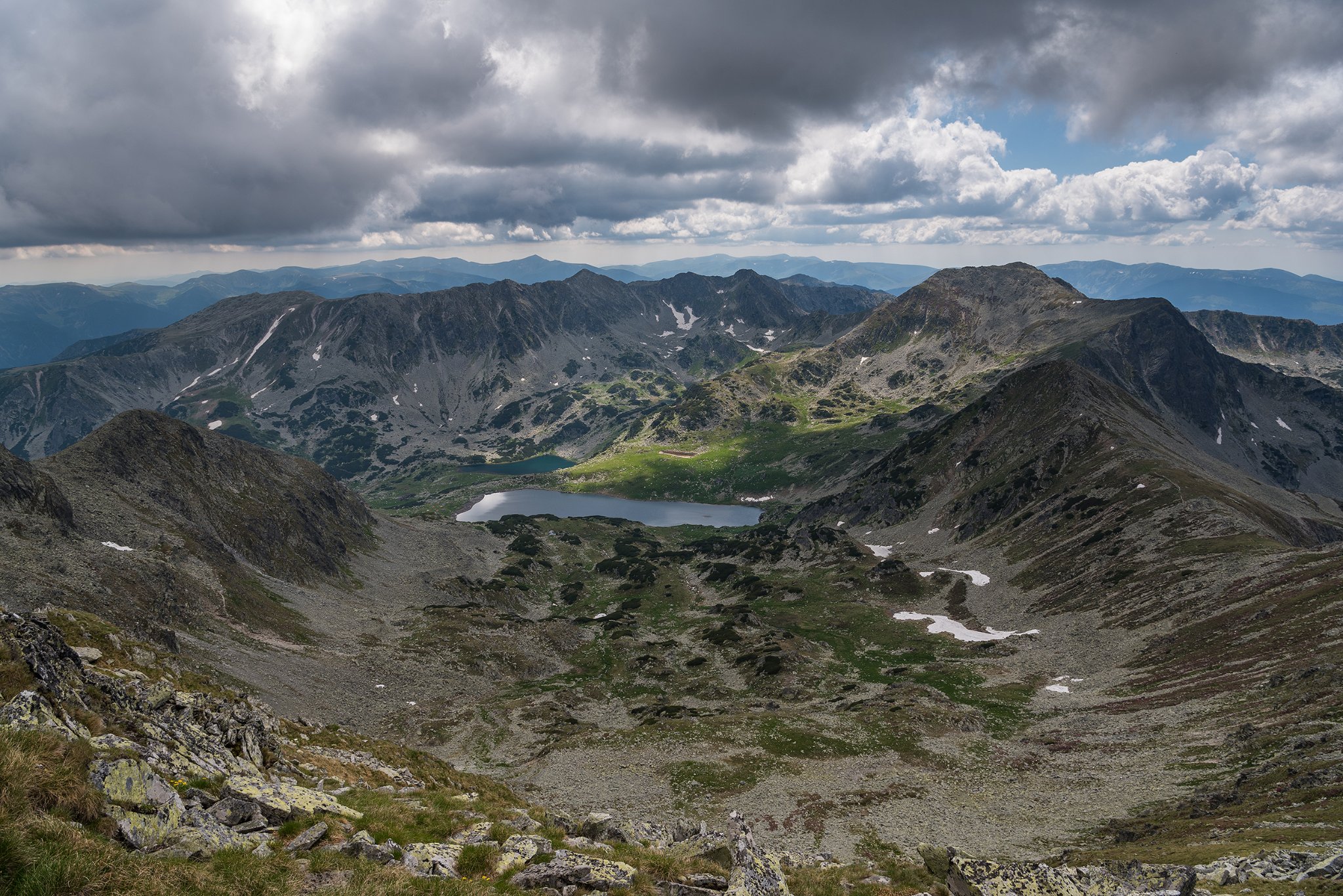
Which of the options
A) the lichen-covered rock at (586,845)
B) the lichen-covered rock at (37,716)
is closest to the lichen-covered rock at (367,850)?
the lichen-covered rock at (586,845)

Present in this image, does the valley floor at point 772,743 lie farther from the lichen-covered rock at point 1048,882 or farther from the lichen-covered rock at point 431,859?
the lichen-covered rock at point 431,859

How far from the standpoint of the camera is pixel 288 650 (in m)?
102

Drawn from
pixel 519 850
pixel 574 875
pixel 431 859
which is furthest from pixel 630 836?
pixel 431 859

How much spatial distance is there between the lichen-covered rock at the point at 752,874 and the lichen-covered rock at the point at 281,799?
1320 cm

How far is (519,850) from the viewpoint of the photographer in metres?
22.3

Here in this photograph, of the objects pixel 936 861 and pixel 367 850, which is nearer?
pixel 367 850

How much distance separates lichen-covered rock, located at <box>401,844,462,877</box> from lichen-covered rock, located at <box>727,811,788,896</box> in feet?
27.8

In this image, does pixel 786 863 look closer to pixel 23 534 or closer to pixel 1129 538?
pixel 23 534

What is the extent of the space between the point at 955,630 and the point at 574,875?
134 metres

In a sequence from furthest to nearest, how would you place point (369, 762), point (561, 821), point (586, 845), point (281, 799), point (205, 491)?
point (205, 491) → point (369, 762) → point (561, 821) → point (586, 845) → point (281, 799)

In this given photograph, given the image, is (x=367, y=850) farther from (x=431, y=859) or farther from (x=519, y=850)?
(x=519, y=850)

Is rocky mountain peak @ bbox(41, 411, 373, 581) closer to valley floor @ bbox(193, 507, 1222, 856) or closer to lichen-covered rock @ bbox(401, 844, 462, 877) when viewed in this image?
valley floor @ bbox(193, 507, 1222, 856)

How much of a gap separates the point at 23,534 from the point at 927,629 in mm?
153154

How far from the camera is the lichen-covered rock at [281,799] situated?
20562mm
